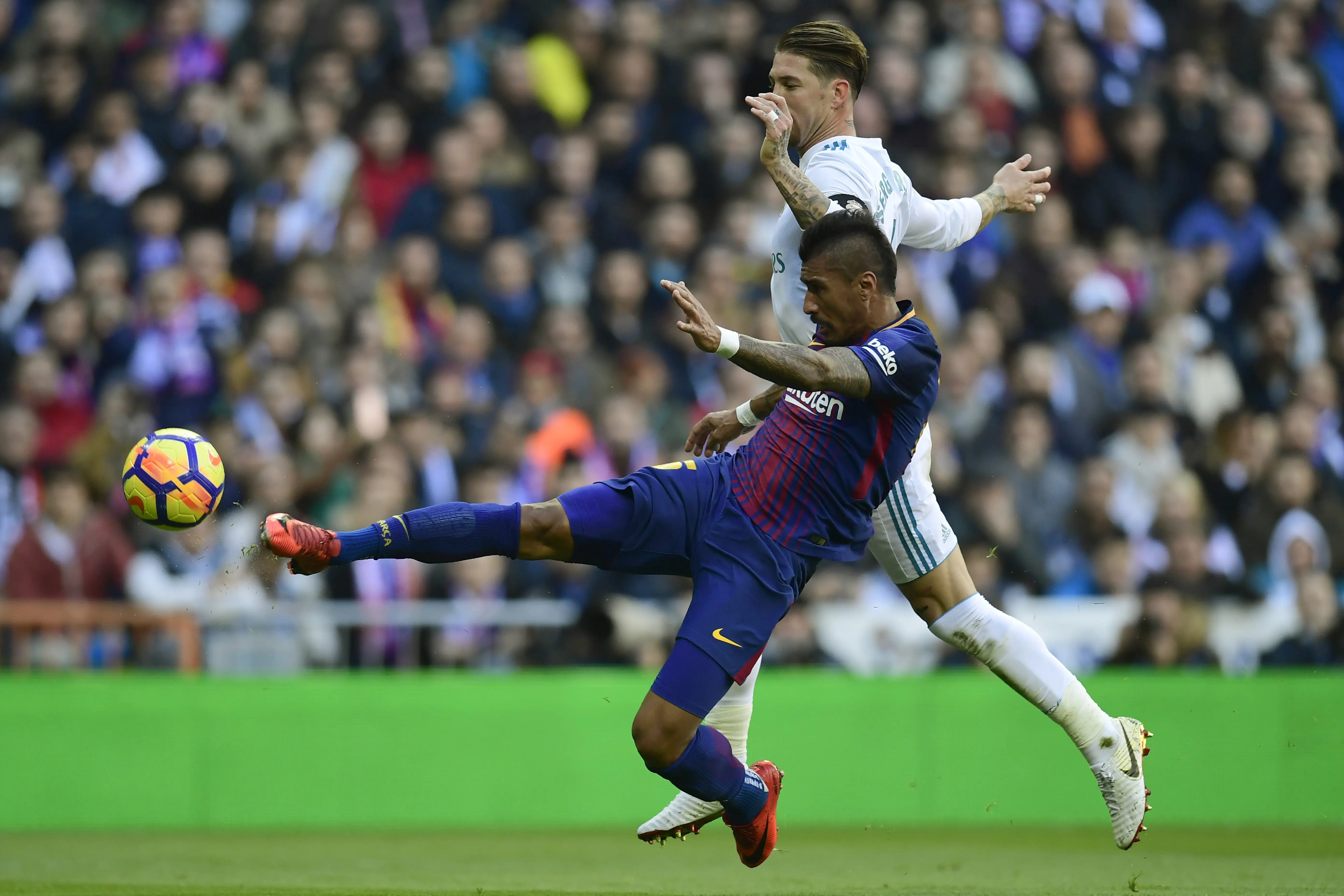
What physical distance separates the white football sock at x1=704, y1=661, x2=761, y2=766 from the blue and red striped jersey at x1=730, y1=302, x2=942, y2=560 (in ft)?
3.72

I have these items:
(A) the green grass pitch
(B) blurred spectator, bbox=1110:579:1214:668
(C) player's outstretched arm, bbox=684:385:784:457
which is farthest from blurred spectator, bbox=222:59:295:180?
(C) player's outstretched arm, bbox=684:385:784:457

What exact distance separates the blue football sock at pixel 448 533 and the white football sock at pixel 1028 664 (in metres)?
1.96

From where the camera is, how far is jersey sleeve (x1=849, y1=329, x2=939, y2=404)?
6465mm

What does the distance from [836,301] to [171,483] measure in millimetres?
2640

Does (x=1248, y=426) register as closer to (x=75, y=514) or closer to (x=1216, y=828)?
(x=1216, y=828)

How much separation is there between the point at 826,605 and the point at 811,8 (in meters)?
6.49

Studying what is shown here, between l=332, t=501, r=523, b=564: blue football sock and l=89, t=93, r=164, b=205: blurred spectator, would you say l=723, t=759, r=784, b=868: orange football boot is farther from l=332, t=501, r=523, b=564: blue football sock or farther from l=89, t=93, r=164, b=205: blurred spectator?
l=89, t=93, r=164, b=205: blurred spectator

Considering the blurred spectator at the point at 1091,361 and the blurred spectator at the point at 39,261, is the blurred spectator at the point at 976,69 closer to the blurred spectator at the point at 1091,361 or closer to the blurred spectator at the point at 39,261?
the blurred spectator at the point at 1091,361

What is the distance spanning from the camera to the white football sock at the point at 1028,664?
751cm

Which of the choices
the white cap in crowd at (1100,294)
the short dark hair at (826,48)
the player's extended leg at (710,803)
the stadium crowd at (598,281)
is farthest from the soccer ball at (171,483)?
the white cap in crowd at (1100,294)

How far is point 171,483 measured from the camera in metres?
6.90

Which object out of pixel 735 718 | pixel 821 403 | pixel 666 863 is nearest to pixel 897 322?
pixel 821 403

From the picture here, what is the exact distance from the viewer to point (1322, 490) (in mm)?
13258

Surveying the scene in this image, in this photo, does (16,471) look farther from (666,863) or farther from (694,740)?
(694,740)
